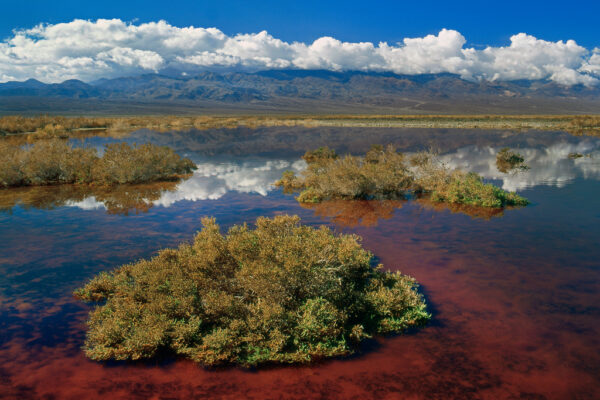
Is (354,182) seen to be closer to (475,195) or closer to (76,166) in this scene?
(475,195)

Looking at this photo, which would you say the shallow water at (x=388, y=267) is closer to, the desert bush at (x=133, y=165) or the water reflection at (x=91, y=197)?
the water reflection at (x=91, y=197)

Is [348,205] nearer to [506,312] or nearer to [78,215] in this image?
[506,312]

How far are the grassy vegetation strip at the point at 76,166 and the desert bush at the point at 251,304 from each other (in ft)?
42.4

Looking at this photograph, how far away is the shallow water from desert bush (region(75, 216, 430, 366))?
12.0 inches

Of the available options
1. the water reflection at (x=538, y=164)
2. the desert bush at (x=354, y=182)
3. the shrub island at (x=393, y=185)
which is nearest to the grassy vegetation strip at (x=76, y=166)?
the shrub island at (x=393, y=185)

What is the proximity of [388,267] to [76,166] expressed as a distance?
17.8 m

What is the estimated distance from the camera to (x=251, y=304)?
686 cm

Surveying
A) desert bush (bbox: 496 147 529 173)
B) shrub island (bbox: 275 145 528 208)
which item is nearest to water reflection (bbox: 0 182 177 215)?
shrub island (bbox: 275 145 528 208)

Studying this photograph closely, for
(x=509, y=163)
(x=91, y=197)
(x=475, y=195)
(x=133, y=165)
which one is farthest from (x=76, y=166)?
(x=509, y=163)

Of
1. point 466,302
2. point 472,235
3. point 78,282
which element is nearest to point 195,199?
point 78,282

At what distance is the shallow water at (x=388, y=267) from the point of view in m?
6.03

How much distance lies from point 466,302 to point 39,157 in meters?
21.1

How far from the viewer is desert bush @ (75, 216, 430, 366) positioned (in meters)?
6.50

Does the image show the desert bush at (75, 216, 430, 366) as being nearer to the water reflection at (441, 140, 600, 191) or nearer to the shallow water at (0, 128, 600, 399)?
the shallow water at (0, 128, 600, 399)
